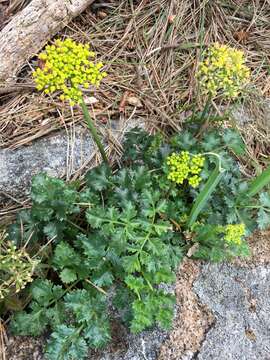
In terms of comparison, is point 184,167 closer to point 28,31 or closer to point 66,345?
point 66,345

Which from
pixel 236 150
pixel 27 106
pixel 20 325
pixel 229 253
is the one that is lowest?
pixel 229 253

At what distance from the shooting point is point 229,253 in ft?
8.33

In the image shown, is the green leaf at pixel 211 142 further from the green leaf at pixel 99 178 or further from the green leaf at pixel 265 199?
the green leaf at pixel 99 178

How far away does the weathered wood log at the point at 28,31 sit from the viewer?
3051mm

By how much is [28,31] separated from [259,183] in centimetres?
171

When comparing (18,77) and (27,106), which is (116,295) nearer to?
(27,106)

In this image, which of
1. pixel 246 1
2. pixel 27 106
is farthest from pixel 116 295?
pixel 246 1

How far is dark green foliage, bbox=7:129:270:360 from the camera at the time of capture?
228 cm

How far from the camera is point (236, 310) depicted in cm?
249

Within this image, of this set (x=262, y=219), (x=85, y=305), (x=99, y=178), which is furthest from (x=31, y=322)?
(x=262, y=219)

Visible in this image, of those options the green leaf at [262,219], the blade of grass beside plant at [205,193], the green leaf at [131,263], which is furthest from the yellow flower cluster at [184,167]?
the green leaf at [262,219]

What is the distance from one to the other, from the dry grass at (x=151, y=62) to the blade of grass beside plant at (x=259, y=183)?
0.51 meters

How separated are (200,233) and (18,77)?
5.05 ft

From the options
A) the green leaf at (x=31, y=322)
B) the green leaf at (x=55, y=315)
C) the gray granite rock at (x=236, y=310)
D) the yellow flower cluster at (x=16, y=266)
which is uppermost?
the yellow flower cluster at (x=16, y=266)
